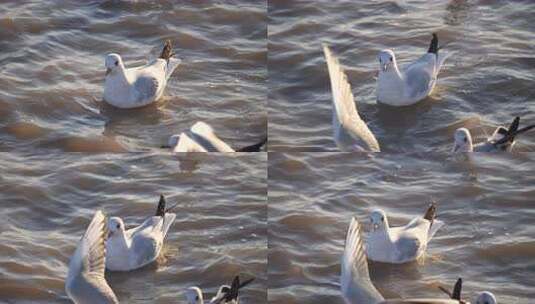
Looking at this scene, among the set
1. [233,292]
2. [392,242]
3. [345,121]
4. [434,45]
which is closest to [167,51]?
[345,121]

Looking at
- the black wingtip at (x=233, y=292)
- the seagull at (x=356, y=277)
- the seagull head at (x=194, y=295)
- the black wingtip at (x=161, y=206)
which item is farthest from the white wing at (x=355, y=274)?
the black wingtip at (x=161, y=206)

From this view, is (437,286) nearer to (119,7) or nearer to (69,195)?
(69,195)

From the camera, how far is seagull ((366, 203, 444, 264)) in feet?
32.8

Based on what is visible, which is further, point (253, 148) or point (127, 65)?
point (127, 65)

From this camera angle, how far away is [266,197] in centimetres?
1084

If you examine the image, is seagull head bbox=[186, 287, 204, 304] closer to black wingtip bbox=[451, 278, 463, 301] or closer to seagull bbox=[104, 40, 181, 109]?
black wingtip bbox=[451, 278, 463, 301]

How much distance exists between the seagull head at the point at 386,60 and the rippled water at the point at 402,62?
371 mm

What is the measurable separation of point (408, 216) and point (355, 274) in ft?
5.83

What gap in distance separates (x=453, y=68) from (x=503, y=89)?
24.9 inches

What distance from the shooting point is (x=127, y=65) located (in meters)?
12.4

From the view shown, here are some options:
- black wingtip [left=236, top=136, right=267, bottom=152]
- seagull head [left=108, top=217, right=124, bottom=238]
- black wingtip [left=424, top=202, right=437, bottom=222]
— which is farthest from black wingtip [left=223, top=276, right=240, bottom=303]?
black wingtip [left=236, top=136, right=267, bottom=152]

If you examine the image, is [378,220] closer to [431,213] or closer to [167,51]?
[431,213]

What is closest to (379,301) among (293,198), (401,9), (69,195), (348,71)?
(293,198)

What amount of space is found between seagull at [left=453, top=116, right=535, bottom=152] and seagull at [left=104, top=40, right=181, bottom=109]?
2707 millimetres
